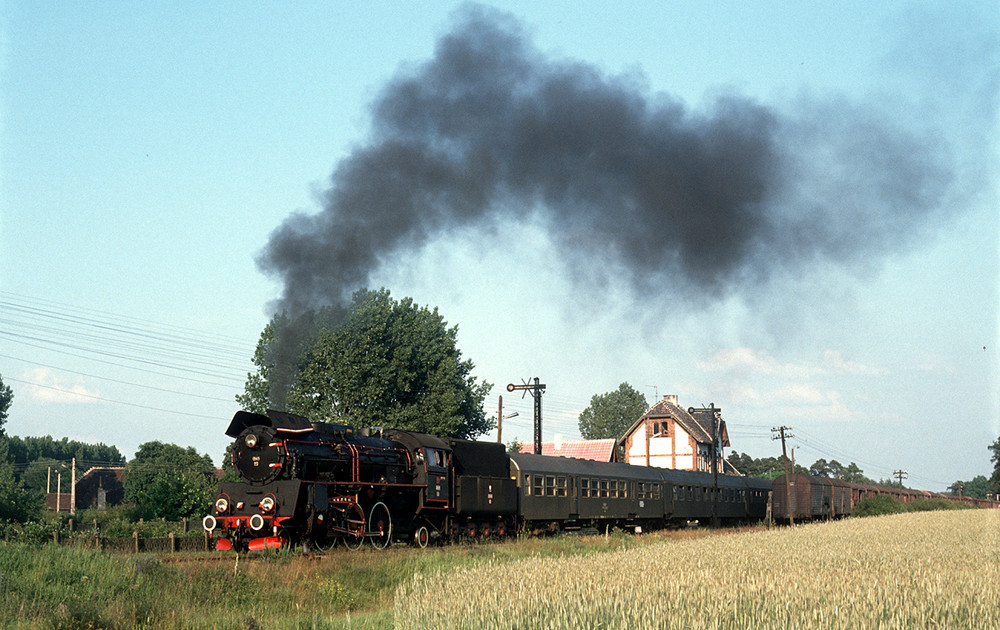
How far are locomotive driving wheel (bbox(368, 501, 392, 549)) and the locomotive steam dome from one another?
10.7ft

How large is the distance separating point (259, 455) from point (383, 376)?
83.6 feet

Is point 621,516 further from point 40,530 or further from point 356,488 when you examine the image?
point 40,530

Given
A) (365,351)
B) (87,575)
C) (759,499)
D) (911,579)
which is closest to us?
(911,579)

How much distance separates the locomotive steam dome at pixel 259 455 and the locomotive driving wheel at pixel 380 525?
3252 mm

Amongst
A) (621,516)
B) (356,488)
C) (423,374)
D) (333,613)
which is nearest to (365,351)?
(423,374)

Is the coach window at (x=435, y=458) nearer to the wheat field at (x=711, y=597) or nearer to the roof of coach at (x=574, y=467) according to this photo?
the roof of coach at (x=574, y=467)

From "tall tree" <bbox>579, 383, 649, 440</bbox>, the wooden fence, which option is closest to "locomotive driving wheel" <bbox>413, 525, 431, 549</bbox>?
the wooden fence

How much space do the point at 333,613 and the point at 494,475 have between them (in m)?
13.5

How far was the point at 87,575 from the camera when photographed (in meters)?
15.0

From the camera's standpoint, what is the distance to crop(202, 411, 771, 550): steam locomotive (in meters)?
21.2

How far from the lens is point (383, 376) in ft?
155

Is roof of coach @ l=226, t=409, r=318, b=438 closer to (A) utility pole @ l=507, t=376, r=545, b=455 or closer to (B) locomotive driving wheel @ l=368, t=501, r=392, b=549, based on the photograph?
(B) locomotive driving wheel @ l=368, t=501, r=392, b=549

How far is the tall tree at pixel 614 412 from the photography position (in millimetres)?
133750

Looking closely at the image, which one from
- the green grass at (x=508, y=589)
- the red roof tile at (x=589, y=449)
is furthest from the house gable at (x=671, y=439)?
the green grass at (x=508, y=589)
